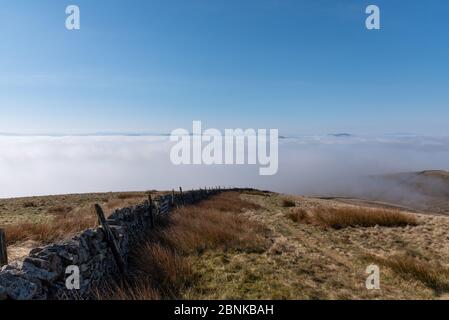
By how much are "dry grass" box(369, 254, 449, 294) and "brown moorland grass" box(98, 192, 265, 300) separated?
3.88m

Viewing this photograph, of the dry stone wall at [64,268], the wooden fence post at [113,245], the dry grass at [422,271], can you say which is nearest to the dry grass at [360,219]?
the dry grass at [422,271]

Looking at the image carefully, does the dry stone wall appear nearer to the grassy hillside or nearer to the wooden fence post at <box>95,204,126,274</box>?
the wooden fence post at <box>95,204,126,274</box>

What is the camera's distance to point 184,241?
37.5 ft

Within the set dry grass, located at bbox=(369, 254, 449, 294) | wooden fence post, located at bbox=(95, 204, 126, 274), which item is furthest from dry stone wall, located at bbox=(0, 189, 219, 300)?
dry grass, located at bbox=(369, 254, 449, 294)

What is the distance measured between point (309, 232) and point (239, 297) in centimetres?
932

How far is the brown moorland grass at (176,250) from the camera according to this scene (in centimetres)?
718

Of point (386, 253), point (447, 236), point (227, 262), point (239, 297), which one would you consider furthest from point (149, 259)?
point (447, 236)

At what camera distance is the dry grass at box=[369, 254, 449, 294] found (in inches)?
330

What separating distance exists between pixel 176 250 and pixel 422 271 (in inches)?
265

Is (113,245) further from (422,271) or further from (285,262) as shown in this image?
(422,271)

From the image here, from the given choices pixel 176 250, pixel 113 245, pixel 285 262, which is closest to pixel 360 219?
pixel 285 262

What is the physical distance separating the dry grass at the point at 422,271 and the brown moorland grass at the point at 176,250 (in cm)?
388

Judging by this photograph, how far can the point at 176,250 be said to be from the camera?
1083 centimetres
